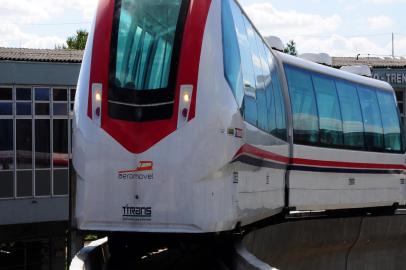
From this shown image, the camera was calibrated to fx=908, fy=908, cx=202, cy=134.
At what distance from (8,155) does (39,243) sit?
374cm

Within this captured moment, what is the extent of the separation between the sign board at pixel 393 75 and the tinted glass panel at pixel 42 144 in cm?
1894

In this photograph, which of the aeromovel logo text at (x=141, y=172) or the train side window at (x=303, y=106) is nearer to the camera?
the aeromovel logo text at (x=141, y=172)

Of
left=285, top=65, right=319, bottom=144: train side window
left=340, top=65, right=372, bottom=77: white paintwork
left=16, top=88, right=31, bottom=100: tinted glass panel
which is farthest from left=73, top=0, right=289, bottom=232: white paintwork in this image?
left=16, top=88, right=31, bottom=100: tinted glass panel

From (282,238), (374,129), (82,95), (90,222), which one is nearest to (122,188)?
(90,222)

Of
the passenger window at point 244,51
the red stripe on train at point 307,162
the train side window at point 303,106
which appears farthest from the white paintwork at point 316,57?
the passenger window at point 244,51

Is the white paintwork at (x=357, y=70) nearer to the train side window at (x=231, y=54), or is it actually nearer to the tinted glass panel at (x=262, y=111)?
the tinted glass panel at (x=262, y=111)

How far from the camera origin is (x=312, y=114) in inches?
632

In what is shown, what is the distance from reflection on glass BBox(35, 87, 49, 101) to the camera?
3306cm

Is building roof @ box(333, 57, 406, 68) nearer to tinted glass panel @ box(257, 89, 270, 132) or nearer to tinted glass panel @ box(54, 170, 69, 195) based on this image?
tinted glass panel @ box(54, 170, 69, 195)

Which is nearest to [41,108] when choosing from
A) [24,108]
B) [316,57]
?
[24,108]

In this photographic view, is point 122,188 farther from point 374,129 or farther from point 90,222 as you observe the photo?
point 374,129

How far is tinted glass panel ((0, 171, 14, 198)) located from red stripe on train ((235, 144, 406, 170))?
53.4ft

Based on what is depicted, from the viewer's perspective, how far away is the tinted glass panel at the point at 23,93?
32.6 meters

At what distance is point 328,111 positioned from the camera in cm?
1678
